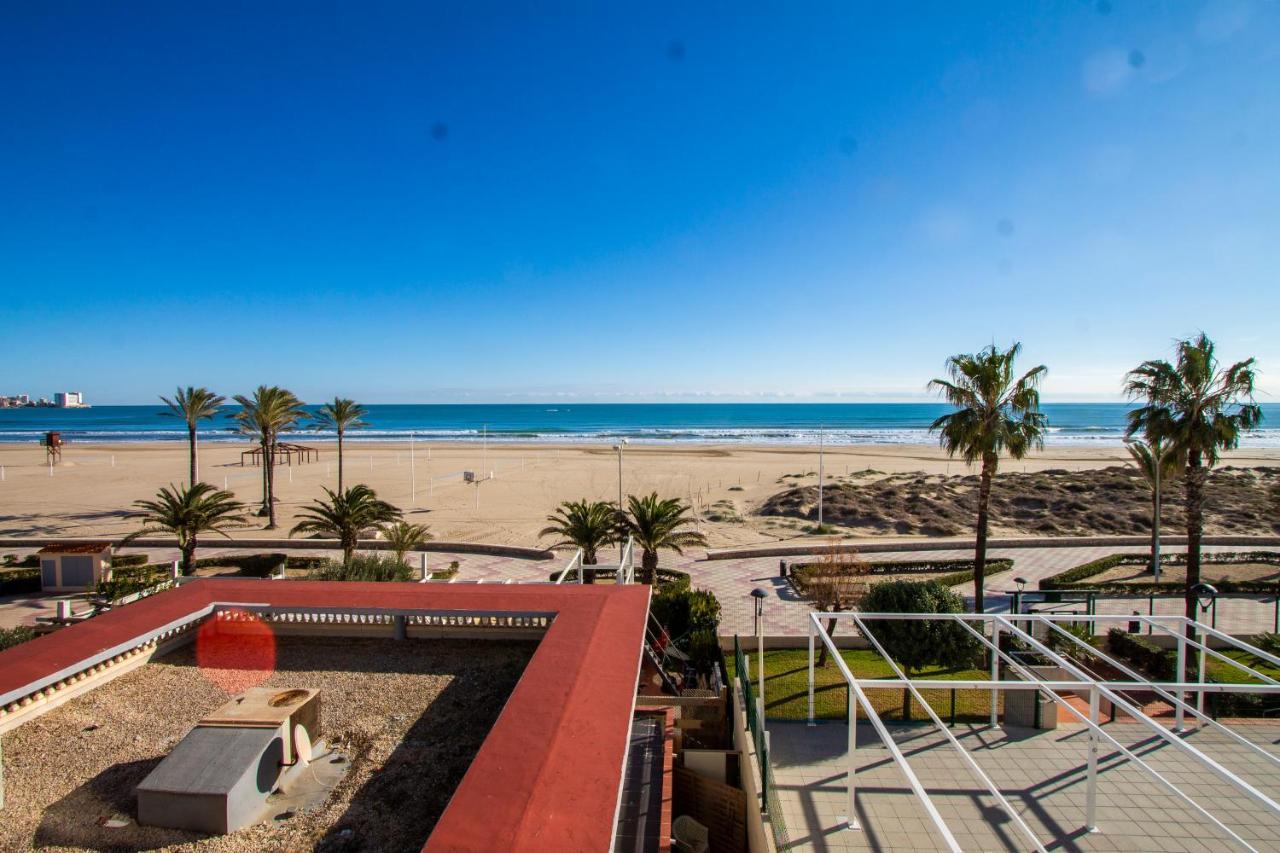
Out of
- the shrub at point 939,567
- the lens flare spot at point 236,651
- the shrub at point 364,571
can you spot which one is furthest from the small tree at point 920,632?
the shrub at point 364,571

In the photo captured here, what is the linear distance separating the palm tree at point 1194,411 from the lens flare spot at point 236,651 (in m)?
18.2

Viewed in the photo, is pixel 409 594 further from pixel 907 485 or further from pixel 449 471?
pixel 449 471

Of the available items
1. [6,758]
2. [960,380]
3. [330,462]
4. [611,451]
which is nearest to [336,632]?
[6,758]

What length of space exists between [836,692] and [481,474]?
35.2 metres

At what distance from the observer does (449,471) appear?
48094 mm

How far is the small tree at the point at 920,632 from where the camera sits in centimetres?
1095

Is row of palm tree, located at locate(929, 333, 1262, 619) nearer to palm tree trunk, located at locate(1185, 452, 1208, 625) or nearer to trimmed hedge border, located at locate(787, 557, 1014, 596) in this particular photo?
palm tree trunk, located at locate(1185, 452, 1208, 625)

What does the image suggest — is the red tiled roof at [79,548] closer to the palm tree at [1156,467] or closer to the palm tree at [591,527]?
the palm tree at [591,527]

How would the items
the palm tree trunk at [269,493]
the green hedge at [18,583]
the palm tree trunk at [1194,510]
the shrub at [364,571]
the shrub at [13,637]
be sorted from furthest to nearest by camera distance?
the palm tree trunk at [269,493] < the green hedge at [18,583] < the shrub at [364,571] < the palm tree trunk at [1194,510] < the shrub at [13,637]

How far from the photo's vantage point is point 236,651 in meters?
7.22

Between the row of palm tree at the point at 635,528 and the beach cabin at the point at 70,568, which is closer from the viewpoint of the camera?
the beach cabin at the point at 70,568

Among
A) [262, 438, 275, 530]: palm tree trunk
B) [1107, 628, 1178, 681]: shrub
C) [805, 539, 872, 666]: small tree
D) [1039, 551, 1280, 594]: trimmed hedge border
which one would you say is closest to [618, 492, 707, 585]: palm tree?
[805, 539, 872, 666]: small tree

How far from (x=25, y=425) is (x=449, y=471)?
112 meters

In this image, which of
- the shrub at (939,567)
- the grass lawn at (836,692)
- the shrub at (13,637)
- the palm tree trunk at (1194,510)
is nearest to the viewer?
the shrub at (13,637)
